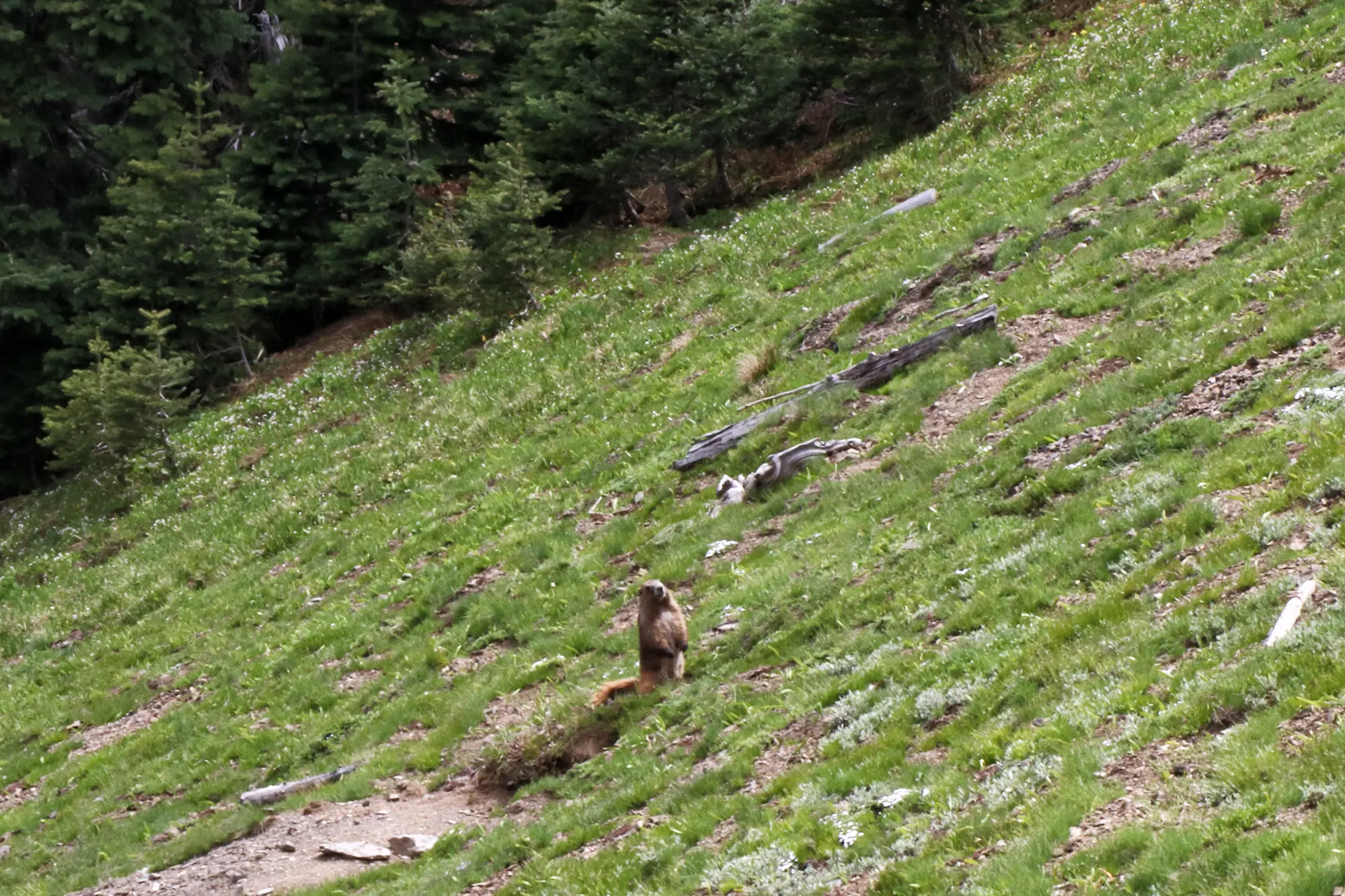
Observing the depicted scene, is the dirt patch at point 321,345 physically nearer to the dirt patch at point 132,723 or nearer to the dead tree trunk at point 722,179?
the dead tree trunk at point 722,179

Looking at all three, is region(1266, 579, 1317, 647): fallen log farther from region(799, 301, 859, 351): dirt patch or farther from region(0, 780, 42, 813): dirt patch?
region(0, 780, 42, 813): dirt patch

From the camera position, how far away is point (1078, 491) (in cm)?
1014

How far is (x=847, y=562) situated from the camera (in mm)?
11211

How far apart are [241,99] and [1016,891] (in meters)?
32.3

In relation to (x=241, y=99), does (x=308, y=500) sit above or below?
below

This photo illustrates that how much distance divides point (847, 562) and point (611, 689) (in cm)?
237

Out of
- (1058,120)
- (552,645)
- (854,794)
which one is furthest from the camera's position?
(1058,120)

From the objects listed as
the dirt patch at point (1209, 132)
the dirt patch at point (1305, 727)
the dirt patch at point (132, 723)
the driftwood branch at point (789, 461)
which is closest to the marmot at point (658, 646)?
the driftwood branch at point (789, 461)

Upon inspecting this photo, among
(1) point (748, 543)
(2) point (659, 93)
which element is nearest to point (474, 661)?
(1) point (748, 543)

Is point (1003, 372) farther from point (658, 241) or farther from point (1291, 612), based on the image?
point (658, 241)

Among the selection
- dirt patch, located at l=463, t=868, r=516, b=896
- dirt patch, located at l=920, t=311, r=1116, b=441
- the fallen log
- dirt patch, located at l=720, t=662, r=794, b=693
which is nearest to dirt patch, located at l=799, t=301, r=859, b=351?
dirt patch, located at l=920, t=311, r=1116, b=441

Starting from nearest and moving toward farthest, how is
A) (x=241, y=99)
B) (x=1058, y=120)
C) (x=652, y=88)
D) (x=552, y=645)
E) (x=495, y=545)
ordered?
(x=552, y=645) → (x=495, y=545) → (x=1058, y=120) → (x=652, y=88) → (x=241, y=99)

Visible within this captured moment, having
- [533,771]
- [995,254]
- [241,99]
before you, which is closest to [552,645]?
[533,771]

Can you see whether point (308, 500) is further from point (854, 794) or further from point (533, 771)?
point (854, 794)
